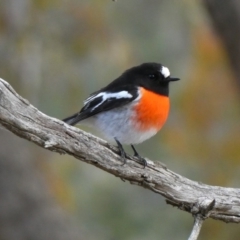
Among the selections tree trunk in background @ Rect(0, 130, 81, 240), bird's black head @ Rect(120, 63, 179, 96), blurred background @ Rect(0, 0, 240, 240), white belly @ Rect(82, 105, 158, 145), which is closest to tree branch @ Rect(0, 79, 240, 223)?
white belly @ Rect(82, 105, 158, 145)

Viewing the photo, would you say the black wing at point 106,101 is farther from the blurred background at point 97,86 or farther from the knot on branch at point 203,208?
the blurred background at point 97,86

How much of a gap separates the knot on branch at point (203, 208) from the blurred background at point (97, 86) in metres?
2.44

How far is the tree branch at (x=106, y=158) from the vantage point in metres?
3.87

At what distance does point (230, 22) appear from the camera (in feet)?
20.7

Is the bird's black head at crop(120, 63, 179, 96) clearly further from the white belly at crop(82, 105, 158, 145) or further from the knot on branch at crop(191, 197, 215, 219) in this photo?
the knot on branch at crop(191, 197, 215, 219)

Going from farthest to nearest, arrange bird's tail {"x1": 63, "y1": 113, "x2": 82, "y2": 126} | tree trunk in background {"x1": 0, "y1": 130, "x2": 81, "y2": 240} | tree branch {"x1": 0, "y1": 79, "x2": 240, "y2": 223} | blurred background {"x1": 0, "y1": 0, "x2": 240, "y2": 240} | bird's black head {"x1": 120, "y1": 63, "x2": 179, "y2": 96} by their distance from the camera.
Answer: blurred background {"x1": 0, "y1": 0, "x2": 240, "y2": 240}, tree trunk in background {"x1": 0, "y1": 130, "x2": 81, "y2": 240}, bird's black head {"x1": 120, "y1": 63, "x2": 179, "y2": 96}, bird's tail {"x1": 63, "y1": 113, "x2": 82, "y2": 126}, tree branch {"x1": 0, "y1": 79, "x2": 240, "y2": 223}

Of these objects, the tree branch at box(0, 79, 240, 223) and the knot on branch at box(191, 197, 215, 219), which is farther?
the knot on branch at box(191, 197, 215, 219)

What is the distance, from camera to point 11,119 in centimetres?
382

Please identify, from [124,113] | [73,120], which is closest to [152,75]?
[124,113]

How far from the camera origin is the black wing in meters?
5.14

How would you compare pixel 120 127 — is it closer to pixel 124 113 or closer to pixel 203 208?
pixel 124 113

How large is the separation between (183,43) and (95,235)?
2855mm

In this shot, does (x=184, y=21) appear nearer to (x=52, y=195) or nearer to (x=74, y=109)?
(x=74, y=109)

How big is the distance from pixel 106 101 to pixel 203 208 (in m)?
1.22
